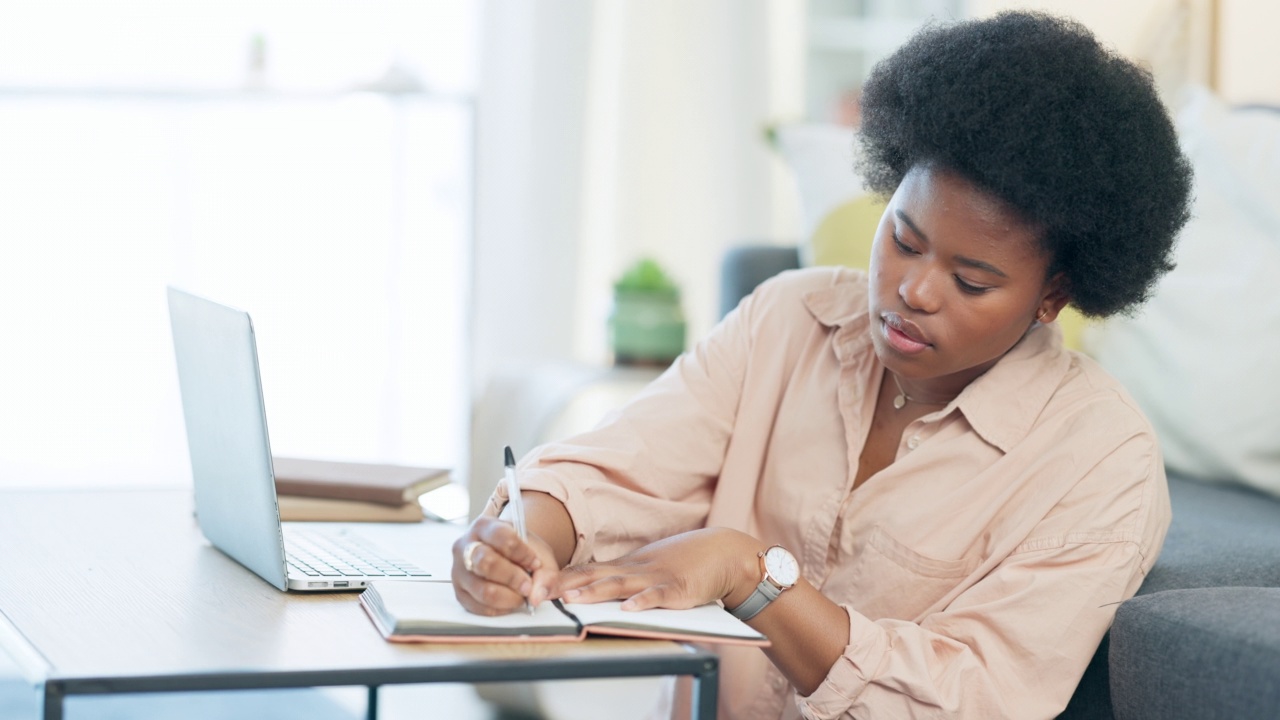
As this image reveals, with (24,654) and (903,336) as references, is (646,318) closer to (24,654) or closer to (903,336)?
(903,336)

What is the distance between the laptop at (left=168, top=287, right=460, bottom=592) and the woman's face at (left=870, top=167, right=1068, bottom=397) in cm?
45

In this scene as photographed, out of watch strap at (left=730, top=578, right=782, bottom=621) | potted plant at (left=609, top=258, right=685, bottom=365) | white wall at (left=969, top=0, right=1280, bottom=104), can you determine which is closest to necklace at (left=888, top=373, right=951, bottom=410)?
watch strap at (left=730, top=578, right=782, bottom=621)

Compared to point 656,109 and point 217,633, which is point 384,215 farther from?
point 217,633

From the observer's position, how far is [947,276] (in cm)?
115

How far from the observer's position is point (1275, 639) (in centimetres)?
95

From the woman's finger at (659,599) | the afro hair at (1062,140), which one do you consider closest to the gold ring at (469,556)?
the woman's finger at (659,599)

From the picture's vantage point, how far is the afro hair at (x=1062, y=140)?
112 centimetres

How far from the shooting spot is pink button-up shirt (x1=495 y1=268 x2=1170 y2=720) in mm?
1088

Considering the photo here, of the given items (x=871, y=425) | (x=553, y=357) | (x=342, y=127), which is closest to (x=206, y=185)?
(x=342, y=127)

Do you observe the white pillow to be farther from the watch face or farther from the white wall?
the watch face

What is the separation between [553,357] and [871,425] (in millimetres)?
1331

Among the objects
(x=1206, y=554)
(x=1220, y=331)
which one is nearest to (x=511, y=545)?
(x=1206, y=554)

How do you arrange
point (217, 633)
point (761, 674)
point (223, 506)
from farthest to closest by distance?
point (761, 674) → point (223, 506) → point (217, 633)

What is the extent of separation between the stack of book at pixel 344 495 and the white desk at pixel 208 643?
0.17m
